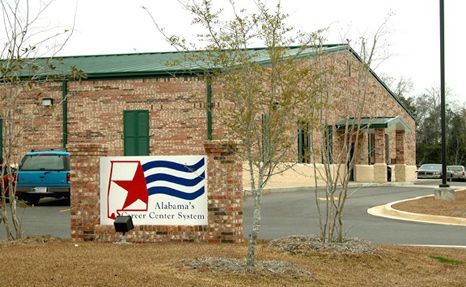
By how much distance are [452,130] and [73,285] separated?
256 ft

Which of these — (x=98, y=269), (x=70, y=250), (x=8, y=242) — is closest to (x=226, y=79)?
(x=98, y=269)

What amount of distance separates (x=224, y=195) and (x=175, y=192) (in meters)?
0.83

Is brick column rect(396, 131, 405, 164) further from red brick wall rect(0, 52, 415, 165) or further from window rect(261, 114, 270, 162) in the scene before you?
window rect(261, 114, 270, 162)

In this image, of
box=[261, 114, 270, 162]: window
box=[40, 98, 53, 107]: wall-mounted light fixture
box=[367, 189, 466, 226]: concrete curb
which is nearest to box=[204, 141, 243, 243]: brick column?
box=[261, 114, 270, 162]: window

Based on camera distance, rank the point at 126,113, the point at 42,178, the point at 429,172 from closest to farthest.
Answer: the point at 42,178 → the point at 126,113 → the point at 429,172

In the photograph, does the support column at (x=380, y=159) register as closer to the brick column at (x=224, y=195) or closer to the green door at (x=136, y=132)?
the green door at (x=136, y=132)

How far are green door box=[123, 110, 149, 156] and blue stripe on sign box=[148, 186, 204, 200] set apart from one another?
47.7 ft

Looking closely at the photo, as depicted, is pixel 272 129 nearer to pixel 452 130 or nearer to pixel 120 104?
pixel 120 104

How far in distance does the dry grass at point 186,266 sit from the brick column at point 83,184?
553 mm

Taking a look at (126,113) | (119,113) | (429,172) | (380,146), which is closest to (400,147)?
(380,146)

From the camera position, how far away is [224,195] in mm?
11320

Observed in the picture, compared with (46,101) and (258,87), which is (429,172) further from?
(258,87)

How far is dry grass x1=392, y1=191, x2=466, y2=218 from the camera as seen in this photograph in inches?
731

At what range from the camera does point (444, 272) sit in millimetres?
9969
